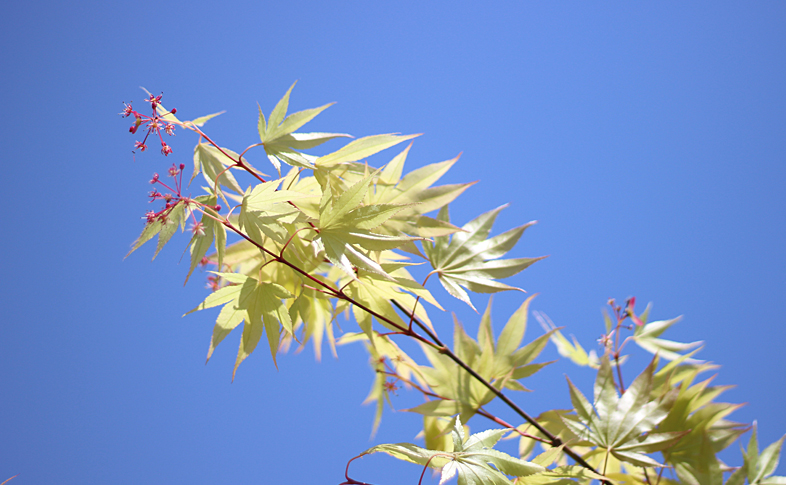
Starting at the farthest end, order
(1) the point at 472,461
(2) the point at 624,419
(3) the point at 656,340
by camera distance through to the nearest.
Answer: (3) the point at 656,340 → (2) the point at 624,419 → (1) the point at 472,461

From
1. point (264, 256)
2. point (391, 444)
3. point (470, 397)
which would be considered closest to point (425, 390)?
point (470, 397)

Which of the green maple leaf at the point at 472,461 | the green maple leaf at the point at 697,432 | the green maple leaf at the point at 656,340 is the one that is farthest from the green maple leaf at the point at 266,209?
the green maple leaf at the point at 656,340

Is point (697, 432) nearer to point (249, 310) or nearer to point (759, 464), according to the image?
point (759, 464)

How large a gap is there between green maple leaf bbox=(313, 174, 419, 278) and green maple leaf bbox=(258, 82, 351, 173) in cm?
10

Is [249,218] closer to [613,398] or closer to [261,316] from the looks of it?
[261,316]

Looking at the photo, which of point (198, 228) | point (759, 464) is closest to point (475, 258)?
point (198, 228)

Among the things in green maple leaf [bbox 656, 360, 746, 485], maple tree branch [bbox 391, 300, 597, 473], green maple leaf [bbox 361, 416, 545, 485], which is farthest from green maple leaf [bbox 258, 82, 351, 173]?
green maple leaf [bbox 656, 360, 746, 485]

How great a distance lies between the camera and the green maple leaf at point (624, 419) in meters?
0.56

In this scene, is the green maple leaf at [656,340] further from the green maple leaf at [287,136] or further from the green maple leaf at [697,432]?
the green maple leaf at [287,136]

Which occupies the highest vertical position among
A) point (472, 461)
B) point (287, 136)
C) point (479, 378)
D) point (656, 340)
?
point (287, 136)

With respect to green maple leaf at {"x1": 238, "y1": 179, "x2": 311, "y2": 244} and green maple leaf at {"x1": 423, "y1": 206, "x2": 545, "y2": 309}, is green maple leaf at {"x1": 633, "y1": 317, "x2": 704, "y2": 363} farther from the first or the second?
green maple leaf at {"x1": 238, "y1": 179, "x2": 311, "y2": 244}

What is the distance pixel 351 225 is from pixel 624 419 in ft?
1.37

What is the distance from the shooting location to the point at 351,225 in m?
0.47

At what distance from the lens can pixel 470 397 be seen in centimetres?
63
